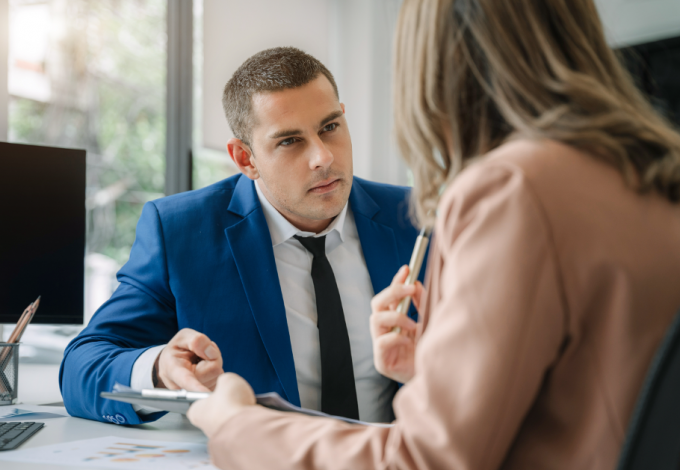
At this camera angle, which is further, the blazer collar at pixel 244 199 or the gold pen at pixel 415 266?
the blazer collar at pixel 244 199

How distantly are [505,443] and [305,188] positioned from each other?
1.13m

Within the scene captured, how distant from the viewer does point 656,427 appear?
504mm

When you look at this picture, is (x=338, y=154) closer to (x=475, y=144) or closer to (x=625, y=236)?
(x=475, y=144)

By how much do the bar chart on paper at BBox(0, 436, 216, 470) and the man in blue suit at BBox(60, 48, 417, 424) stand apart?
275mm

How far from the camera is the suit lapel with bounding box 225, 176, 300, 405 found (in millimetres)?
1416

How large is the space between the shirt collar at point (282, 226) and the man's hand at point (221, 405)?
84 cm

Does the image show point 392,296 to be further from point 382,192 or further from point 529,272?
point 382,192

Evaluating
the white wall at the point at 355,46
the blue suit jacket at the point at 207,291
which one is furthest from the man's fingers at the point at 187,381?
the white wall at the point at 355,46

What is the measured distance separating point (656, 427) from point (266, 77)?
1.36m

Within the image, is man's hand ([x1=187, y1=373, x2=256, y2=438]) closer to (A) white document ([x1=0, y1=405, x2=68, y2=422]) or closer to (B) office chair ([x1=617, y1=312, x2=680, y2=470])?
(B) office chair ([x1=617, y1=312, x2=680, y2=470])

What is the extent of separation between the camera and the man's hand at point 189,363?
1107 millimetres

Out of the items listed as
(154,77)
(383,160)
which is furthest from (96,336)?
(383,160)

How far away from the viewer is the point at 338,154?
1.62 metres

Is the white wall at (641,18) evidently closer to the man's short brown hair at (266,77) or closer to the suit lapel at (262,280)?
the man's short brown hair at (266,77)
